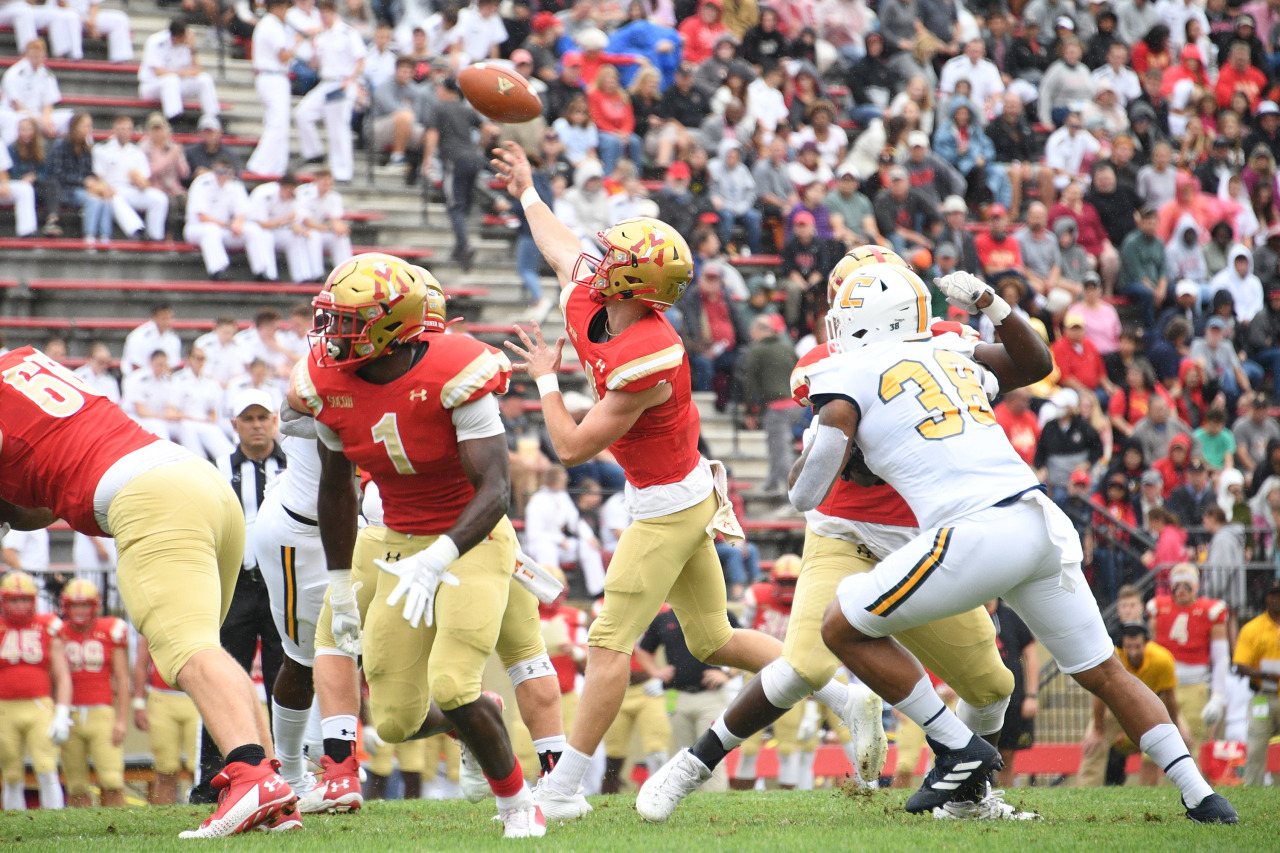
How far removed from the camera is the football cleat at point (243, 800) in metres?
5.02

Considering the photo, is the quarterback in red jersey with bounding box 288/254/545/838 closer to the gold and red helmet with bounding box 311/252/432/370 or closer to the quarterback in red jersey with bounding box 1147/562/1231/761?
the gold and red helmet with bounding box 311/252/432/370

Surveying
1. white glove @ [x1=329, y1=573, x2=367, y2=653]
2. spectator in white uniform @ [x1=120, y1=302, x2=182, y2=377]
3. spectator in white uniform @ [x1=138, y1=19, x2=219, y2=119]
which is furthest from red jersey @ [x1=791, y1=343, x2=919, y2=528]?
spectator in white uniform @ [x1=138, y1=19, x2=219, y2=119]

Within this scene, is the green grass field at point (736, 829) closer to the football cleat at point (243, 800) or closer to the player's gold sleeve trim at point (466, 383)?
the football cleat at point (243, 800)

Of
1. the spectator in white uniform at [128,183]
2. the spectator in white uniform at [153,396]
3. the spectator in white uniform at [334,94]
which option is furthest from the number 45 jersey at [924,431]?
the spectator in white uniform at [334,94]

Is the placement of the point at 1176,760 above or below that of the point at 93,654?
above

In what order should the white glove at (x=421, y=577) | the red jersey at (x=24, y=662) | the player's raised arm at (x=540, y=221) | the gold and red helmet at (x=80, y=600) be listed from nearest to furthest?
the white glove at (x=421, y=577)
the player's raised arm at (x=540, y=221)
the red jersey at (x=24, y=662)
the gold and red helmet at (x=80, y=600)

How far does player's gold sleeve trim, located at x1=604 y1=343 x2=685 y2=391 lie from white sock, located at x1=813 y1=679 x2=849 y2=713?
1471mm

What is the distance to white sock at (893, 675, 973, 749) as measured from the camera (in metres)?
5.21

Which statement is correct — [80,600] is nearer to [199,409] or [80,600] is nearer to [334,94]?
[199,409]

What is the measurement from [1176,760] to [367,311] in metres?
3.31

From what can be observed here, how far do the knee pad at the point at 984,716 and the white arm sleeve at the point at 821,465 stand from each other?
4.08 feet

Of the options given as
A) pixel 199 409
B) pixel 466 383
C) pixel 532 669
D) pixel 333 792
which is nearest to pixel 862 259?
pixel 466 383

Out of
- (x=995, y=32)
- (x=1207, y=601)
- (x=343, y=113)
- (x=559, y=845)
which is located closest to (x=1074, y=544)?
(x=559, y=845)

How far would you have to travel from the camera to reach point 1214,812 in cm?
512
